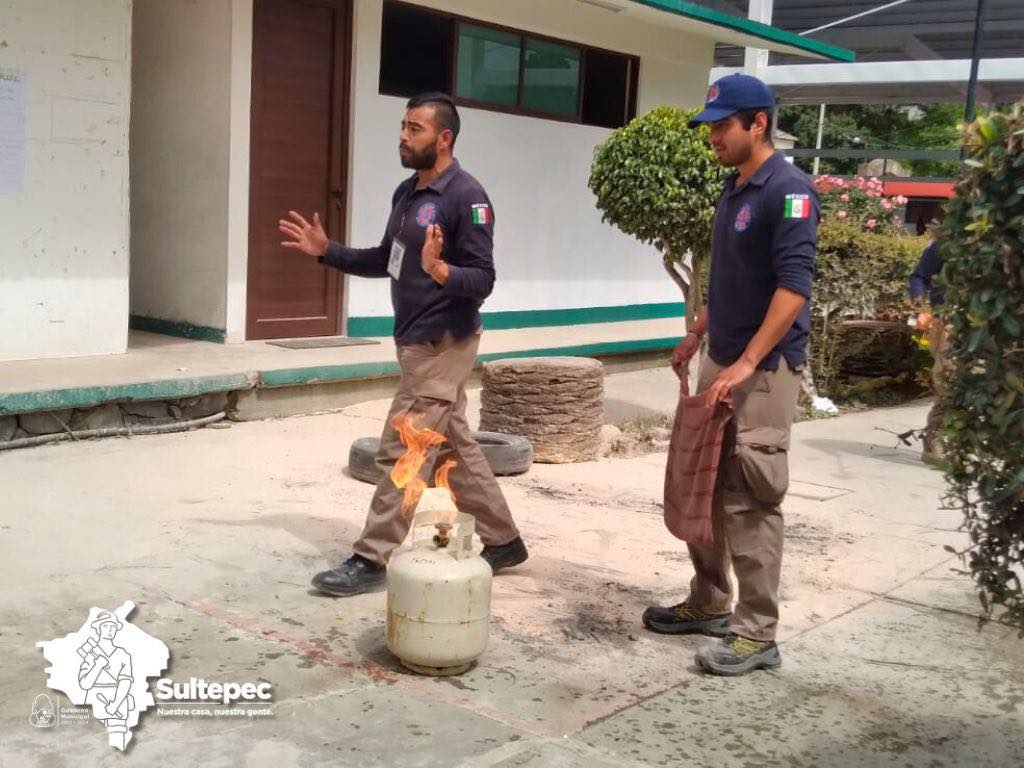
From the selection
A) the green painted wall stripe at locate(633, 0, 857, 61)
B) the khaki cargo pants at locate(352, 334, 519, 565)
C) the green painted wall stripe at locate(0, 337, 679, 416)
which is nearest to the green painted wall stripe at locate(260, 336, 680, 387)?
the green painted wall stripe at locate(0, 337, 679, 416)

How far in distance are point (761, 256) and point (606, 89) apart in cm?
920

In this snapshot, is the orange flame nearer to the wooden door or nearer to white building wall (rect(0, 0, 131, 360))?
white building wall (rect(0, 0, 131, 360))

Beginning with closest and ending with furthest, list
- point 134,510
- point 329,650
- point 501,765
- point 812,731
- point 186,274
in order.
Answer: point 501,765 < point 812,731 < point 329,650 < point 134,510 < point 186,274

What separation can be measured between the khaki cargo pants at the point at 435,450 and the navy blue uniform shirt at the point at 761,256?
1.06m

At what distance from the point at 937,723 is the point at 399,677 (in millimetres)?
1746

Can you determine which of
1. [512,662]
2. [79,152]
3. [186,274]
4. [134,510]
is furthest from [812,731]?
[186,274]

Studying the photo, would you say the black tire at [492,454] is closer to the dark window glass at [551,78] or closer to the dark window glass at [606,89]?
the dark window glass at [551,78]

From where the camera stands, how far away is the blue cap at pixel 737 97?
4.02 meters

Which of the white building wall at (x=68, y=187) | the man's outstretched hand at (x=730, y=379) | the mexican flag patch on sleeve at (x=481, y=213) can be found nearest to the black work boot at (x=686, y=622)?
the man's outstretched hand at (x=730, y=379)

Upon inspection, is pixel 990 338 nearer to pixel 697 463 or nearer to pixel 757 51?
pixel 697 463

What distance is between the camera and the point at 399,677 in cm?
388

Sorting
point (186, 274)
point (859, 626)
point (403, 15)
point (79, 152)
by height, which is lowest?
point (859, 626)

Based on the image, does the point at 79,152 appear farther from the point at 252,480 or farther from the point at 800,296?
the point at 800,296

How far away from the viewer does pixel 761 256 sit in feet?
13.2
